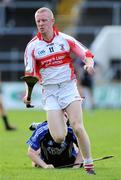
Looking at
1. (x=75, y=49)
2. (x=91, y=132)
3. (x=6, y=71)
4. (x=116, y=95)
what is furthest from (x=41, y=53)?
(x=6, y=71)

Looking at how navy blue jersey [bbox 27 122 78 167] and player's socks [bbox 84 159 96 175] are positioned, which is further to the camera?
navy blue jersey [bbox 27 122 78 167]

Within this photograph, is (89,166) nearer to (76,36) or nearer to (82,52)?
(82,52)

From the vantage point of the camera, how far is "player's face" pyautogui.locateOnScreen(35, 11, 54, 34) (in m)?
10.8

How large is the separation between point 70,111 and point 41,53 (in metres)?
0.97

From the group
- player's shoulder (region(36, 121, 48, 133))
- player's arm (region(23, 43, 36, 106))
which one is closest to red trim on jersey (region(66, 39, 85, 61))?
player's arm (region(23, 43, 36, 106))

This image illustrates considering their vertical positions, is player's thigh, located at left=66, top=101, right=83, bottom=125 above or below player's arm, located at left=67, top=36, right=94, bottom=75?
below

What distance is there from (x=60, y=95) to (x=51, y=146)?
1.07 m

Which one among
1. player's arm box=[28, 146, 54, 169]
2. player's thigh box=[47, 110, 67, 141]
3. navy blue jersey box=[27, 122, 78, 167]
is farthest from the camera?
navy blue jersey box=[27, 122, 78, 167]

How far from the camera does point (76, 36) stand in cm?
3666

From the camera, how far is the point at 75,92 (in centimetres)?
1102

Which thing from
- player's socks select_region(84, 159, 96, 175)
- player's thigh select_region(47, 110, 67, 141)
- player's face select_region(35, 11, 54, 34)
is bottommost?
player's socks select_region(84, 159, 96, 175)

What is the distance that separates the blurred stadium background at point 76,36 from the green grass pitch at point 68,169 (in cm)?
690

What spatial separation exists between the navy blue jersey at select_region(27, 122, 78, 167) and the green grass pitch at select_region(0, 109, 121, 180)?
0.36m

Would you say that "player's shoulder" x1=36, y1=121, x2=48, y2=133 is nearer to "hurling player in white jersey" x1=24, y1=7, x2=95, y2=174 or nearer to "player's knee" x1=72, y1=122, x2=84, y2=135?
"hurling player in white jersey" x1=24, y1=7, x2=95, y2=174
